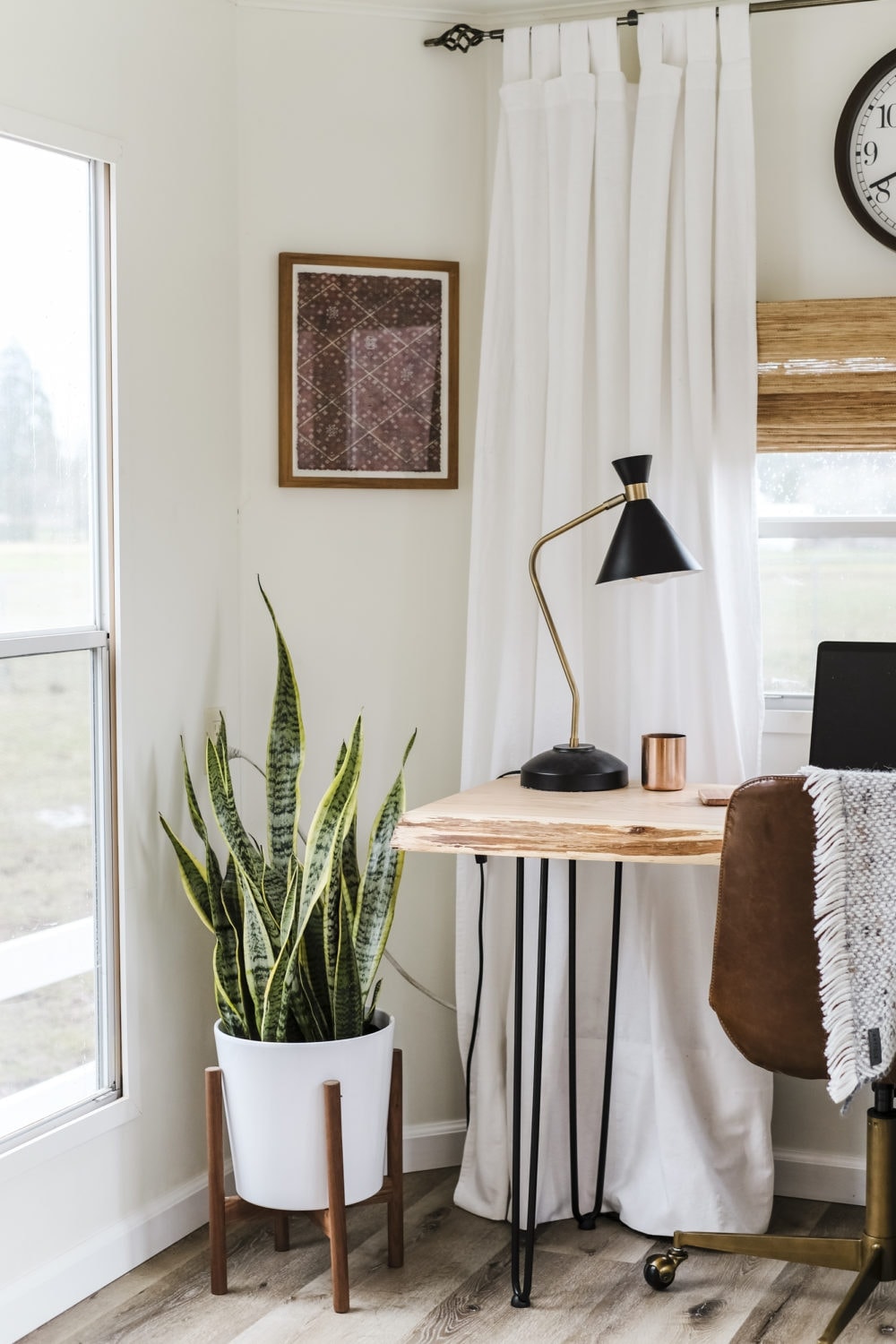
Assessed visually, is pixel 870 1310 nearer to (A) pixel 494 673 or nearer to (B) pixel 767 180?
(A) pixel 494 673

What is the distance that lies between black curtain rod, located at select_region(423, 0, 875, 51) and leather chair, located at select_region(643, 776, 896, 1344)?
64.4 inches

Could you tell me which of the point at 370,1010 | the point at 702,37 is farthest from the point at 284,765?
the point at 702,37

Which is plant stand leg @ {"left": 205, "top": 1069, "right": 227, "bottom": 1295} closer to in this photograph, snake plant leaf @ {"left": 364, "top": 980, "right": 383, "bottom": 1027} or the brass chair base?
snake plant leaf @ {"left": 364, "top": 980, "right": 383, "bottom": 1027}

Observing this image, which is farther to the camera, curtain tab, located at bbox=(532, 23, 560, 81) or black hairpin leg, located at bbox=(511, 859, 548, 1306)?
curtain tab, located at bbox=(532, 23, 560, 81)

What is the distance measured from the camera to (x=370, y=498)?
2.84 metres

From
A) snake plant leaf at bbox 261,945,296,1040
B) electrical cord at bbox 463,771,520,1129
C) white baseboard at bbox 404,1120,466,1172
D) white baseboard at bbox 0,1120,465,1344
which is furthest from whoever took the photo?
white baseboard at bbox 404,1120,466,1172

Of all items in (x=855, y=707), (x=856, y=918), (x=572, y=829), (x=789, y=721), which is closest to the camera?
(x=856, y=918)

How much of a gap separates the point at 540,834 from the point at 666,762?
0.41m

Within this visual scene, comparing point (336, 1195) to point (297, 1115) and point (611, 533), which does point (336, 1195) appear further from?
point (611, 533)

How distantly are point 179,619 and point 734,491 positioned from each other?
3.69ft

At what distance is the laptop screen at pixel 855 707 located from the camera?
2.39 metres

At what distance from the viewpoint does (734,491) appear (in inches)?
103

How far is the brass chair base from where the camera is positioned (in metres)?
2.14

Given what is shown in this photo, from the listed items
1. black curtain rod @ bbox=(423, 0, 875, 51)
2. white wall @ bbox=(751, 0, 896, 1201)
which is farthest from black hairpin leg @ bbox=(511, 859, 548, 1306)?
black curtain rod @ bbox=(423, 0, 875, 51)
